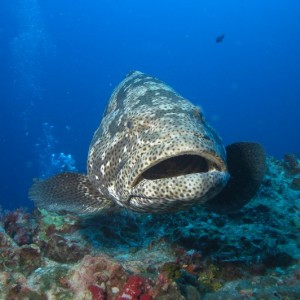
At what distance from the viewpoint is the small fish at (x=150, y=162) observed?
362cm

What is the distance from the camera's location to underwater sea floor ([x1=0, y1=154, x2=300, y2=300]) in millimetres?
4047

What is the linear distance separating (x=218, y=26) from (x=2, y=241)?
161 m

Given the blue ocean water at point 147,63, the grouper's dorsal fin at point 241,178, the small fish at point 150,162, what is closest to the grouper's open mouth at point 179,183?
the small fish at point 150,162

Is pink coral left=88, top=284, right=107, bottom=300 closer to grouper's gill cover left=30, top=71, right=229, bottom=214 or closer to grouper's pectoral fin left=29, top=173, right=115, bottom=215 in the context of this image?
grouper's gill cover left=30, top=71, right=229, bottom=214

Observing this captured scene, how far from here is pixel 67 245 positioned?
17.8ft

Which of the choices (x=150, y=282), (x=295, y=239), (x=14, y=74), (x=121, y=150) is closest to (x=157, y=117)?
(x=121, y=150)

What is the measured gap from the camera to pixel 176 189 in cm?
350

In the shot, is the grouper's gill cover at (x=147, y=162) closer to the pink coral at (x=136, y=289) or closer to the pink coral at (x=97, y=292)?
the pink coral at (x=136, y=289)

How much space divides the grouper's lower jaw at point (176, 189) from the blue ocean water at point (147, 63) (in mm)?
62463

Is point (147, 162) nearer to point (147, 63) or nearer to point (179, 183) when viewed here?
point (179, 183)

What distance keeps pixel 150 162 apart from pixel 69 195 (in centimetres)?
210

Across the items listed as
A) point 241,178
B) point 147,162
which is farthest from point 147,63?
point 147,162

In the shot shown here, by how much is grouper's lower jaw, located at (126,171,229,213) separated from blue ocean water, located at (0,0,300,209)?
6246 centimetres

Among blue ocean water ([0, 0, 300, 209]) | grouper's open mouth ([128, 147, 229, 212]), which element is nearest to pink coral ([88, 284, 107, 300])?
grouper's open mouth ([128, 147, 229, 212])
